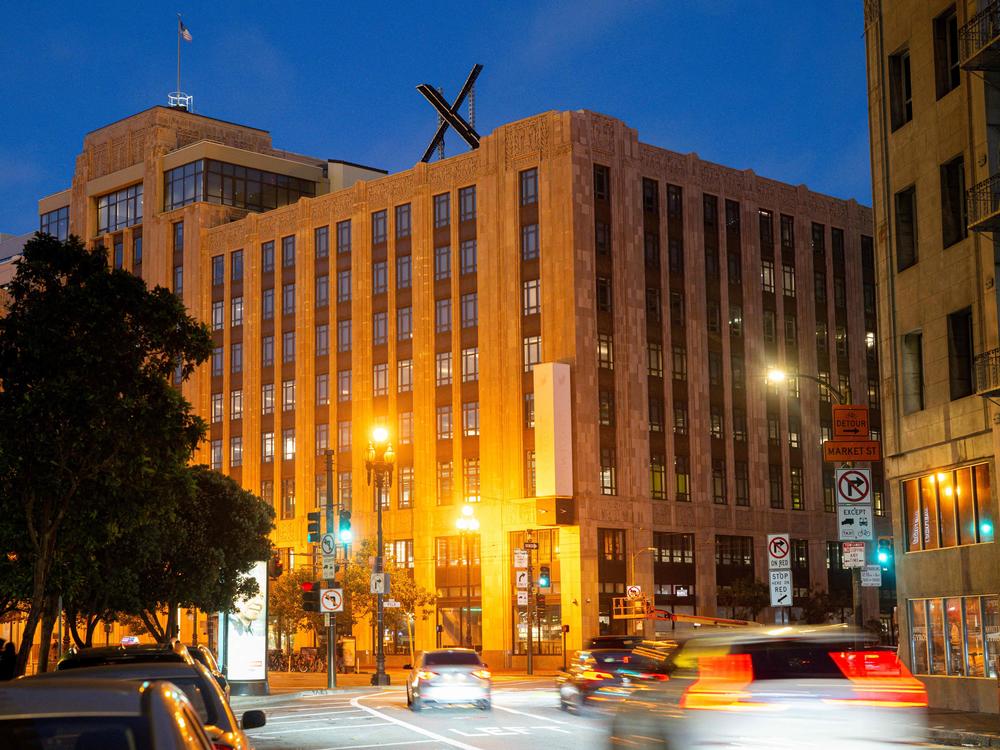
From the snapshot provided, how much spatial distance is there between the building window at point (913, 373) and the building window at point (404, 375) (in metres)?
53.4

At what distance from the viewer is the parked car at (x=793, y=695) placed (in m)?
12.9

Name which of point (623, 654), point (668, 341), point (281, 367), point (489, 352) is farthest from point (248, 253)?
point (623, 654)

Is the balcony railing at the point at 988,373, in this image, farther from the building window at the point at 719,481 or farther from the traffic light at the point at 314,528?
the building window at the point at 719,481

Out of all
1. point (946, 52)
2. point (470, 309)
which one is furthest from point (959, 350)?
point (470, 309)

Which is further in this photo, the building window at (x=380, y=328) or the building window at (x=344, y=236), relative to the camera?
the building window at (x=344, y=236)

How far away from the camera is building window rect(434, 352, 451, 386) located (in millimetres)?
83812

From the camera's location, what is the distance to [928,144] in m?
33.4

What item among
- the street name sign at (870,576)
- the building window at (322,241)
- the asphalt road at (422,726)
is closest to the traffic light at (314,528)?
the asphalt road at (422,726)

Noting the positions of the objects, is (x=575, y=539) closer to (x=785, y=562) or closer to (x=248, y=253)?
(x=248, y=253)

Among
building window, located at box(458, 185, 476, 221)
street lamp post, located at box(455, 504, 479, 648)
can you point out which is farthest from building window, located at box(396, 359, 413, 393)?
street lamp post, located at box(455, 504, 479, 648)

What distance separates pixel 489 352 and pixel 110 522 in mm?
51360

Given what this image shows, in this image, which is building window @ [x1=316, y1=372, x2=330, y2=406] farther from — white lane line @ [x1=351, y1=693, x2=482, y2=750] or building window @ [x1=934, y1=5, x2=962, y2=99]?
building window @ [x1=934, y1=5, x2=962, y2=99]

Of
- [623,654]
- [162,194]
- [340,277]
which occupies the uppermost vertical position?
[162,194]

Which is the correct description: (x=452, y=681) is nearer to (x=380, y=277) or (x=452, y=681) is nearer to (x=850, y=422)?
(x=850, y=422)
